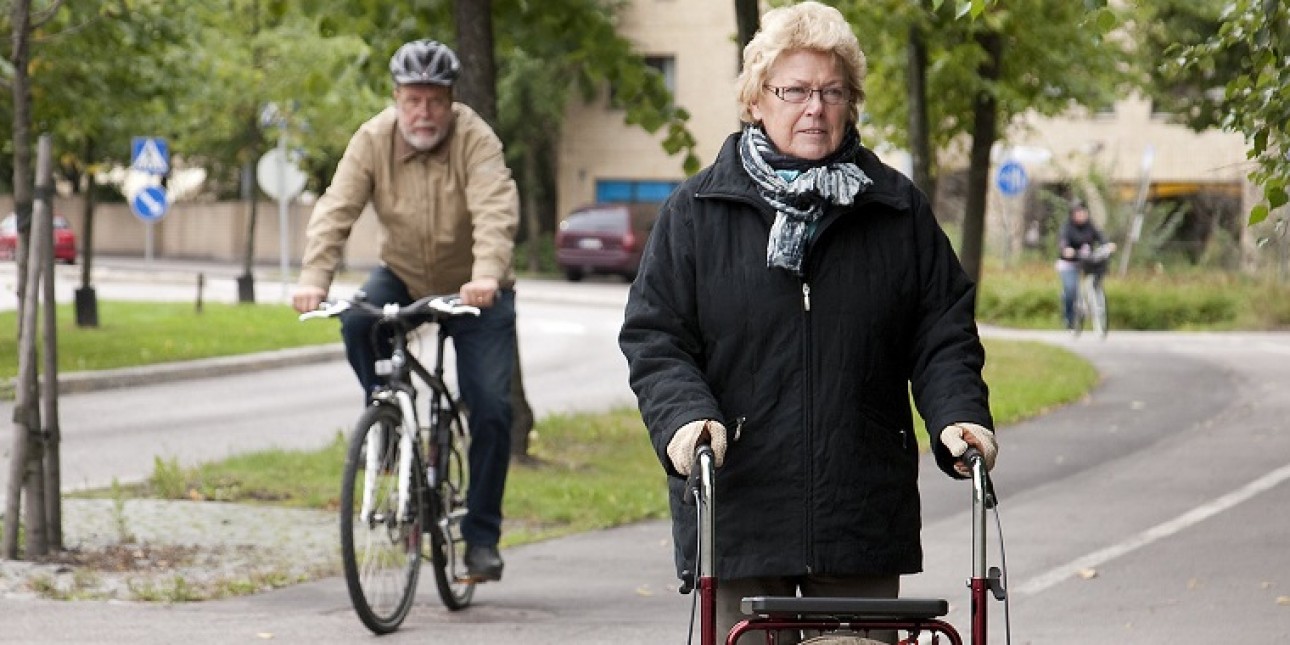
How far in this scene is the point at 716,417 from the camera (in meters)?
4.31

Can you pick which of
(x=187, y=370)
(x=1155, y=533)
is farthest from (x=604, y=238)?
(x=1155, y=533)

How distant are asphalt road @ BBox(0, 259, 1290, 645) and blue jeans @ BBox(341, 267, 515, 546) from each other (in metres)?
0.39

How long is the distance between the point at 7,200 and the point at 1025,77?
51.8 m

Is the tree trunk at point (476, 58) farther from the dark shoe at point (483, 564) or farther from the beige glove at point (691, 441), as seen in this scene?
the beige glove at point (691, 441)

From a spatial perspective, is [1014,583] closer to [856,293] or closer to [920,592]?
[920,592]

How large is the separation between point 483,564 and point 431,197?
131cm

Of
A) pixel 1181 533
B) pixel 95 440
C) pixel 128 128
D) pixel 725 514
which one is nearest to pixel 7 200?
pixel 128 128

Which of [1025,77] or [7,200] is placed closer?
[1025,77]

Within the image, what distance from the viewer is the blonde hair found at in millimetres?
4480

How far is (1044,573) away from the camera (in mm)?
9266

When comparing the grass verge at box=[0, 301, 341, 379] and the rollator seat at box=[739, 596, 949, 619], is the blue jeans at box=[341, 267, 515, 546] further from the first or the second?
the grass verge at box=[0, 301, 341, 379]

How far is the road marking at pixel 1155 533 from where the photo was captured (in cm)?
907

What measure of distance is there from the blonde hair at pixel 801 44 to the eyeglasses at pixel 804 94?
0.14 feet

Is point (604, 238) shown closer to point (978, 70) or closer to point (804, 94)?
point (978, 70)
